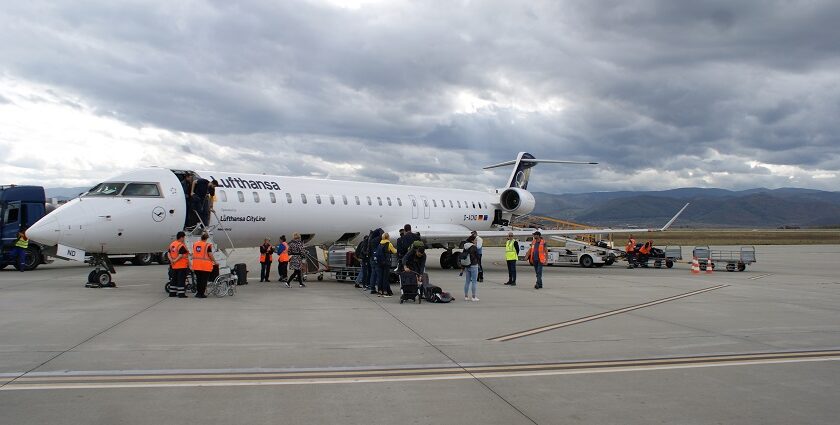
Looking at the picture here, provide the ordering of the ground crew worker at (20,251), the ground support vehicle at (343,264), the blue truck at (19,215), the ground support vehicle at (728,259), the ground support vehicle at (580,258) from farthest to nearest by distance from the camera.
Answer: the ground support vehicle at (580,258)
the ground support vehicle at (728,259)
the blue truck at (19,215)
the ground crew worker at (20,251)
the ground support vehicle at (343,264)

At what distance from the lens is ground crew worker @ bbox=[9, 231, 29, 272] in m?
24.3

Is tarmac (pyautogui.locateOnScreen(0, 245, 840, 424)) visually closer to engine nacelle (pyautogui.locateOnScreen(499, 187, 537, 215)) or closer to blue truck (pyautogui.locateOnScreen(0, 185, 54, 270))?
blue truck (pyautogui.locateOnScreen(0, 185, 54, 270))

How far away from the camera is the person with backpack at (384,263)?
1644cm

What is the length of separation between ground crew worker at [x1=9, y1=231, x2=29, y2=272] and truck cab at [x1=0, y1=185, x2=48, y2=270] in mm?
327

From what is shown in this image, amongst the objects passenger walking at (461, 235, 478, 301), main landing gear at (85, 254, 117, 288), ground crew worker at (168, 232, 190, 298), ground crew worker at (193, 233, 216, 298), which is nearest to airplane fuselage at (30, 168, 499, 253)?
main landing gear at (85, 254, 117, 288)

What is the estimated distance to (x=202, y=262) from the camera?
596 inches

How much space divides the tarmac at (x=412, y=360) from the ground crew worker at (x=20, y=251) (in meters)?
10.2

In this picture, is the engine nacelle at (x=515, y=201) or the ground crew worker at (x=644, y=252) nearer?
the ground crew worker at (x=644, y=252)

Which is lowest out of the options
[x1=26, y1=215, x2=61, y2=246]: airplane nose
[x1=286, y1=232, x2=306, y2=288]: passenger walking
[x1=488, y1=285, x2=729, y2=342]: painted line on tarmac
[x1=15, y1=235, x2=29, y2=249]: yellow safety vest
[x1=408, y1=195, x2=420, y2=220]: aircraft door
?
[x1=488, y1=285, x2=729, y2=342]: painted line on tarmac

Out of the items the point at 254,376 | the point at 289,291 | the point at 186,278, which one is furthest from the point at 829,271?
the point at 254,376

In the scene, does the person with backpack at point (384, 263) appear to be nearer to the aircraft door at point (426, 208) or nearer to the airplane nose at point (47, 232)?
the airplane nose at point (47, 232)

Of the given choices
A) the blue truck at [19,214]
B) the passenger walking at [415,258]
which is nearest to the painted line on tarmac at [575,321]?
the passenger walking at [415,258]

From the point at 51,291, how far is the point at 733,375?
52.3ft

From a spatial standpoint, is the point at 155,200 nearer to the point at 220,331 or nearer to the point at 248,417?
the point at 220,331
